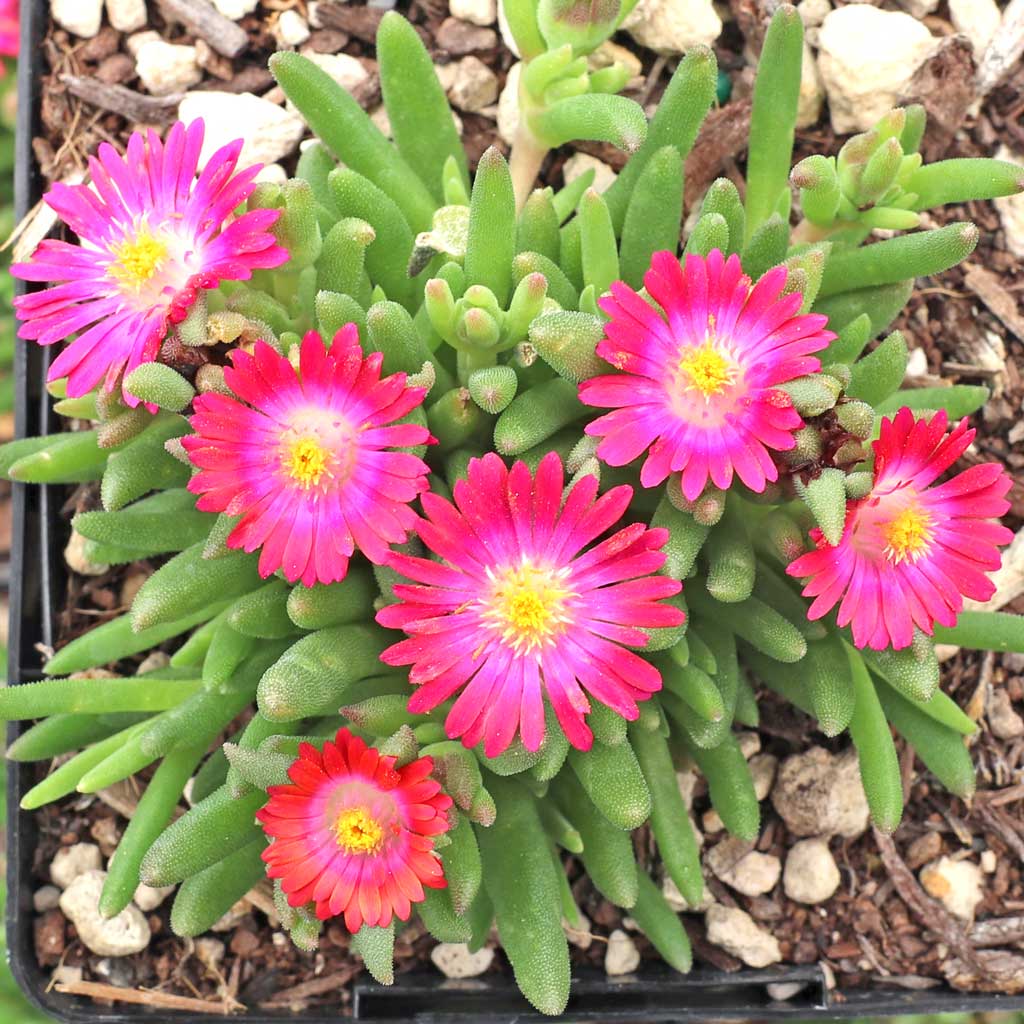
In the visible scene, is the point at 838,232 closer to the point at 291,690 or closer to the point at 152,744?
the point at 291,690

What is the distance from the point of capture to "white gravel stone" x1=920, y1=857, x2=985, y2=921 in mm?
1777

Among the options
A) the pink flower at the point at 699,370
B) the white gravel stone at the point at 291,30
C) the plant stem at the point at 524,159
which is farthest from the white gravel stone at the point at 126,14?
the pink flower at the point at 699,370

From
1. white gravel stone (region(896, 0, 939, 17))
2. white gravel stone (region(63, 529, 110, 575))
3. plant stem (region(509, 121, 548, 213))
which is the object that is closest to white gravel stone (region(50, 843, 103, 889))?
white gravel stone (region(63, 529, 110, 575))

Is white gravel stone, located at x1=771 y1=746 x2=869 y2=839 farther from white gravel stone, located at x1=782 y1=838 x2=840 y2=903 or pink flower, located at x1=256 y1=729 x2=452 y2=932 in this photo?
pink flower, located at x1=256 y1=729 x2=452 y2=932

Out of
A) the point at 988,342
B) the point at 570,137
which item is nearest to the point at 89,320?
the point at 570,137

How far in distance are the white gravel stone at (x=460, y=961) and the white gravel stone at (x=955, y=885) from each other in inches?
26.8

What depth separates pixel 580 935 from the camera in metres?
1.74

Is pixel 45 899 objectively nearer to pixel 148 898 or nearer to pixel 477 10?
pixel 148 898

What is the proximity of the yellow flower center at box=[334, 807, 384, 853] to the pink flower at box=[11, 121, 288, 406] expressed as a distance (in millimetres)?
484

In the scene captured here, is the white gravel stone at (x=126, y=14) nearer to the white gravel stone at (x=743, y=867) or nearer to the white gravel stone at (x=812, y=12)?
the white gravel stone at (x=812, y=12)

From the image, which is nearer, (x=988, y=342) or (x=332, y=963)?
(x=332, y=963)

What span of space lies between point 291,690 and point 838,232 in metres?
0.91

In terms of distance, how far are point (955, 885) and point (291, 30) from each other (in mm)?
1690

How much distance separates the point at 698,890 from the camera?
1.52 meters
